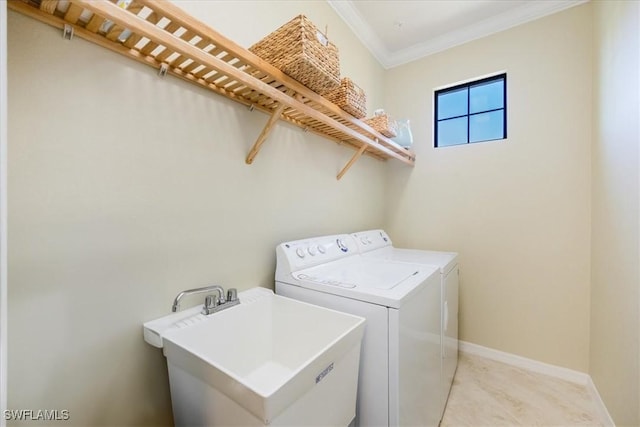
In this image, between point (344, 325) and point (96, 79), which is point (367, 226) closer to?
point (344, 325)

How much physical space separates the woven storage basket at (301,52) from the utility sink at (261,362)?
999 millimetres

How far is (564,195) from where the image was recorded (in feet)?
6.44

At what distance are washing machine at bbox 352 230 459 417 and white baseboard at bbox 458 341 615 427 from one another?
0.49 m

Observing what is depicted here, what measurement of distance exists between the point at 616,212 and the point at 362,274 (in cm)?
144

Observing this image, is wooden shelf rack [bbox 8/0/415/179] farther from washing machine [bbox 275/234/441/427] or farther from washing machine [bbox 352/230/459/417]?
washing machine [bbox 352/230/459/417]

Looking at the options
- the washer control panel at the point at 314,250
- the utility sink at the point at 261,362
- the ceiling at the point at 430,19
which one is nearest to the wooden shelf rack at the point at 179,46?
the washer control panel at the point at 314,250

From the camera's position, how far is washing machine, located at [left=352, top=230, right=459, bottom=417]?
5.29 ft

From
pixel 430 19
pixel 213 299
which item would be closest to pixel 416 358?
pixel 213 299

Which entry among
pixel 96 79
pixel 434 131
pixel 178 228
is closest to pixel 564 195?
pixel 434 131

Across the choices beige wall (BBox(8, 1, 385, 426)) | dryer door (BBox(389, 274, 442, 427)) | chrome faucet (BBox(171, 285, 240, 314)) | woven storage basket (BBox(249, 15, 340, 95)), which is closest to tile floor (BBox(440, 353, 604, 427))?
dryer door (BBox(389, 274, 442, 427))

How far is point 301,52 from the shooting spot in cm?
100

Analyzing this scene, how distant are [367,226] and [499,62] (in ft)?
5.90

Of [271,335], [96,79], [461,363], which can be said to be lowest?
[461,363]

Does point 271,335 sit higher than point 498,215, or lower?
lower
